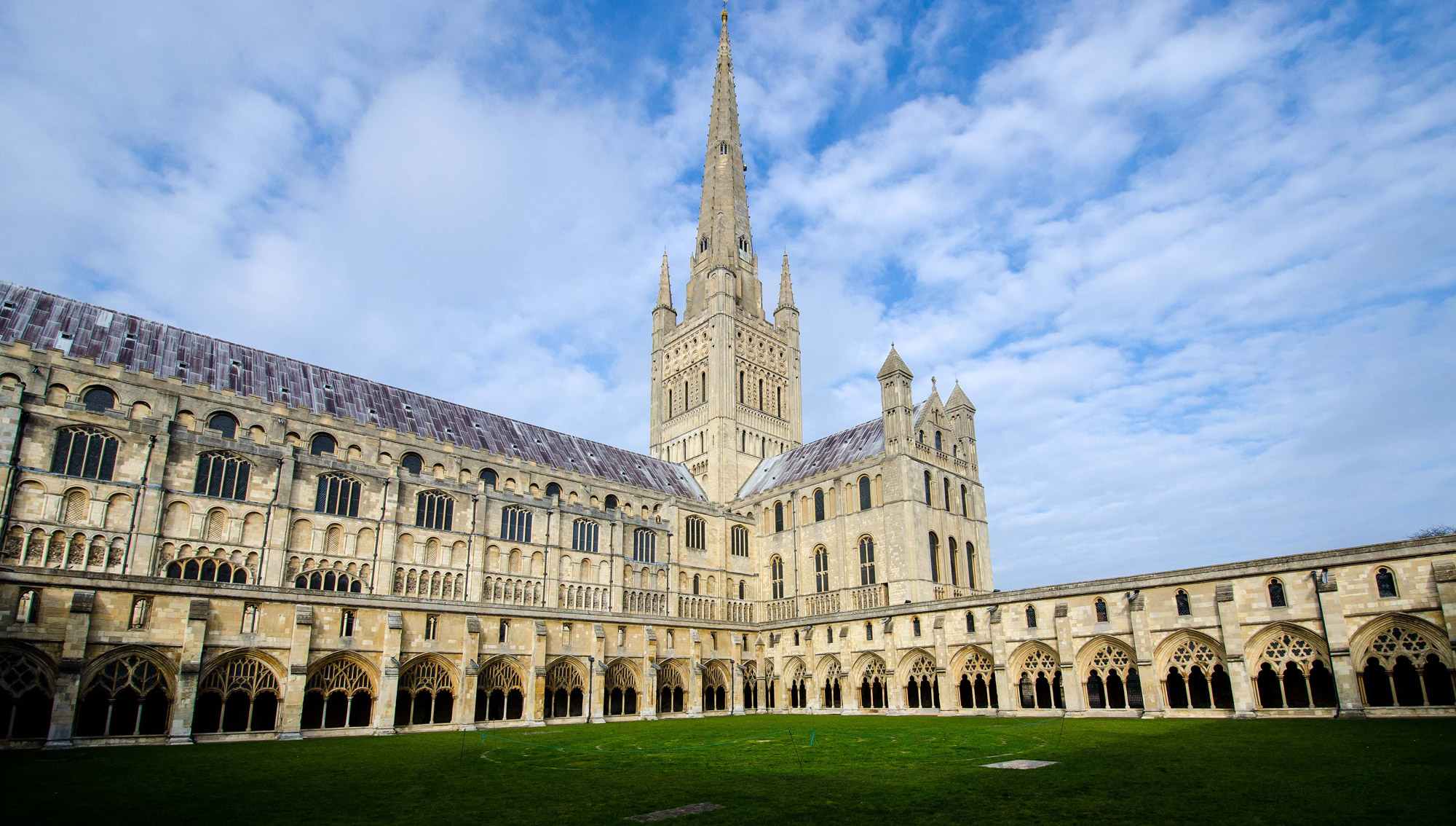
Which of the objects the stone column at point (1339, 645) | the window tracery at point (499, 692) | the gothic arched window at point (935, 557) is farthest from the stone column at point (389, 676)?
the stone column at point (1339, 645)

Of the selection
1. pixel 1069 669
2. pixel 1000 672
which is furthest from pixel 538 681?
pixel 1069 669

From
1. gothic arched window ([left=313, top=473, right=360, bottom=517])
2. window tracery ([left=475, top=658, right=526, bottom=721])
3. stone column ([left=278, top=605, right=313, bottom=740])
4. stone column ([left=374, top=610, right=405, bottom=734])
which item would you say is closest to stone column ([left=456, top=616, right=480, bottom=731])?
window tracery ([left=475, top=658, right=526, bottom=721])

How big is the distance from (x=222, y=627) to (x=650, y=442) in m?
47.9

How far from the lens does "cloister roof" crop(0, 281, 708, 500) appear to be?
3928cm

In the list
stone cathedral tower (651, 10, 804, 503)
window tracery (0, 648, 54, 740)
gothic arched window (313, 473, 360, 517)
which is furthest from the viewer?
stone cathedral tower (651, 10, 804, 503)

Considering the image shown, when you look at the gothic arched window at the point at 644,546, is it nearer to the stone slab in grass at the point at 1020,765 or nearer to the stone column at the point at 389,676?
the stone column at the point at 389,676

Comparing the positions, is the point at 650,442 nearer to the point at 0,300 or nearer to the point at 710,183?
the point at 710,183

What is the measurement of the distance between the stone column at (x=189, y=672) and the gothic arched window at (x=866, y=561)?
3748 cm

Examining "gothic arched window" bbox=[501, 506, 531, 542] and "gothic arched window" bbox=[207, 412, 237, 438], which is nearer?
"gothic arched window" bbox=[207, 412, 237, 438]

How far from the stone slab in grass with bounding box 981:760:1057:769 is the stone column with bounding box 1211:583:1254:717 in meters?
18.1

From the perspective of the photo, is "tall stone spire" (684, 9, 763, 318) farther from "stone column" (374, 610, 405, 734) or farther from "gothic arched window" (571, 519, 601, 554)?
"stone column" (374, 610, 405, 734)

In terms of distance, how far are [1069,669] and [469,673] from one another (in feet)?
94.1

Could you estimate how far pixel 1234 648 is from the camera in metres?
32.2

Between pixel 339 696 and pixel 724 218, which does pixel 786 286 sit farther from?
pixel 339 696
